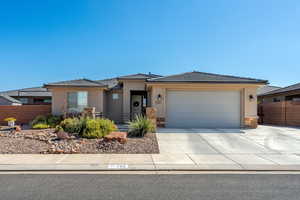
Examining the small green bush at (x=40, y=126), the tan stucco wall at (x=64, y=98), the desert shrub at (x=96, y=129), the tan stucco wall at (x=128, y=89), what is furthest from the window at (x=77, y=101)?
the desert shrub at (x=96, y=129)

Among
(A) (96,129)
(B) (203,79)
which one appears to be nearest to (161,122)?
(B) (203,79)

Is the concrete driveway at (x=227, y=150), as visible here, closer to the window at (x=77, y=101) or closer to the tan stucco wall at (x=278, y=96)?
the window at (x=77, y=101)

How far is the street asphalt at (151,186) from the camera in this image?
13.2 ft

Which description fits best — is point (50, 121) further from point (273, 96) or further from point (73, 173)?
point (273, 96)

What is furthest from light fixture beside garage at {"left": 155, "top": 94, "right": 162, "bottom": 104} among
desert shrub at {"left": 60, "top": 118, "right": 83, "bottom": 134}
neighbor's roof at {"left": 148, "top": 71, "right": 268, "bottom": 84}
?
desert shrub at {"left": 60, "top": 118, "right": 83, "bottom": 134}

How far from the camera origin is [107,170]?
552 centimetres

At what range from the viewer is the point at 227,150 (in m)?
7.95

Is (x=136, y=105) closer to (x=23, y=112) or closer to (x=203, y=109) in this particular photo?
(x=203, y=109)

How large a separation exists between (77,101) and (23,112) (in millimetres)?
4599

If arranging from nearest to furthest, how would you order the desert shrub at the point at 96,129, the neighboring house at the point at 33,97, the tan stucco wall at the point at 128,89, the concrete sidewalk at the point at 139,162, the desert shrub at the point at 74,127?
the concrete sidewalk at the point at 139,162 < the desert shrub at the point at 96,129 < the desert shrub at the point at 74,127 < the tan stucco wall at the point at 128,89 < the neighboring house at the point at 33,97

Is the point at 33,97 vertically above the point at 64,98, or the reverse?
the point at 33,97

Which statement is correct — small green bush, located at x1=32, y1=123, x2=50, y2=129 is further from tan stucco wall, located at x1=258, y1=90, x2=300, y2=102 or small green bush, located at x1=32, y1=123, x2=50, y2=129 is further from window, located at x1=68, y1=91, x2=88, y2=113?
tan stucco wall, located at x1=258, y1=90, x2=300, y2=102

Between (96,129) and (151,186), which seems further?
(96,129)

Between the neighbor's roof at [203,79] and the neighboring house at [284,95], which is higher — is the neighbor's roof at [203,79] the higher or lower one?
the higher one
